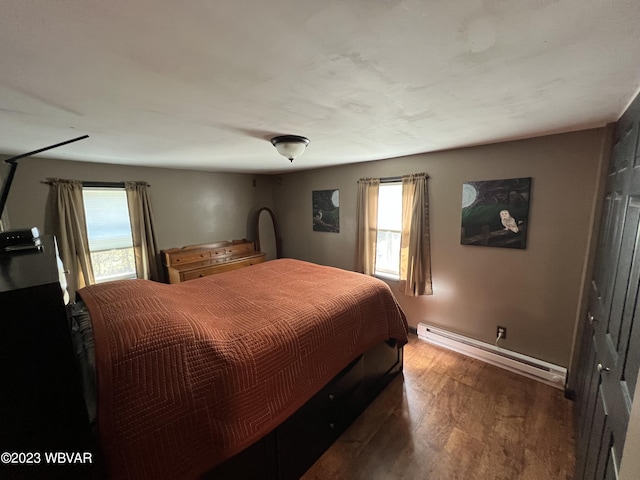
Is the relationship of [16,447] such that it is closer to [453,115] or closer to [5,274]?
[5,274]

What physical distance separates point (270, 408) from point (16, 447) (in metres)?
0.86

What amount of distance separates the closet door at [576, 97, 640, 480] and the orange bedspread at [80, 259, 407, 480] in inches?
47.0

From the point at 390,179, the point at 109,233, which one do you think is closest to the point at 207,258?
the point at 109,233

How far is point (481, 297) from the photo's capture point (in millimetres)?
2531

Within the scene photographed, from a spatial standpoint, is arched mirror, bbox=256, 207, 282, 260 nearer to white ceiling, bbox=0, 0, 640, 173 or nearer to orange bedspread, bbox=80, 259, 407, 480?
orange bedspread, bbox=80, 259, 407, 480

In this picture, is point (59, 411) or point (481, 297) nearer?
point (59, 411)

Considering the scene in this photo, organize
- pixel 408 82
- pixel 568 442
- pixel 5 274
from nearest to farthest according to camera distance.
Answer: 1. pixel 5 274
2. pixel 408 82
3. pixel 568 442

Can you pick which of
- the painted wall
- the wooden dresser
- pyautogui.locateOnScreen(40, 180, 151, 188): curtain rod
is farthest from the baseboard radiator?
pyautogui.locateOnScreen(40, 180, 151, 188): curtain rod

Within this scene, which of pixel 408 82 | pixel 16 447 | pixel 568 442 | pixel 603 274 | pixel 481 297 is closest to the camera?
pixel 16 447

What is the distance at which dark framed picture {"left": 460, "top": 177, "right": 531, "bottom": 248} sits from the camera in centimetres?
219

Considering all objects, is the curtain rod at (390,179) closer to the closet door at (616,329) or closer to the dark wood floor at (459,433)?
the closet door at (616,329)

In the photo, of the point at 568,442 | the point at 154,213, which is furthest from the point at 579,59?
the point at 154,213

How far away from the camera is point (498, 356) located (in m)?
2.39

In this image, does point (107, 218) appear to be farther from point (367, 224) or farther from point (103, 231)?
point (367, 224)
